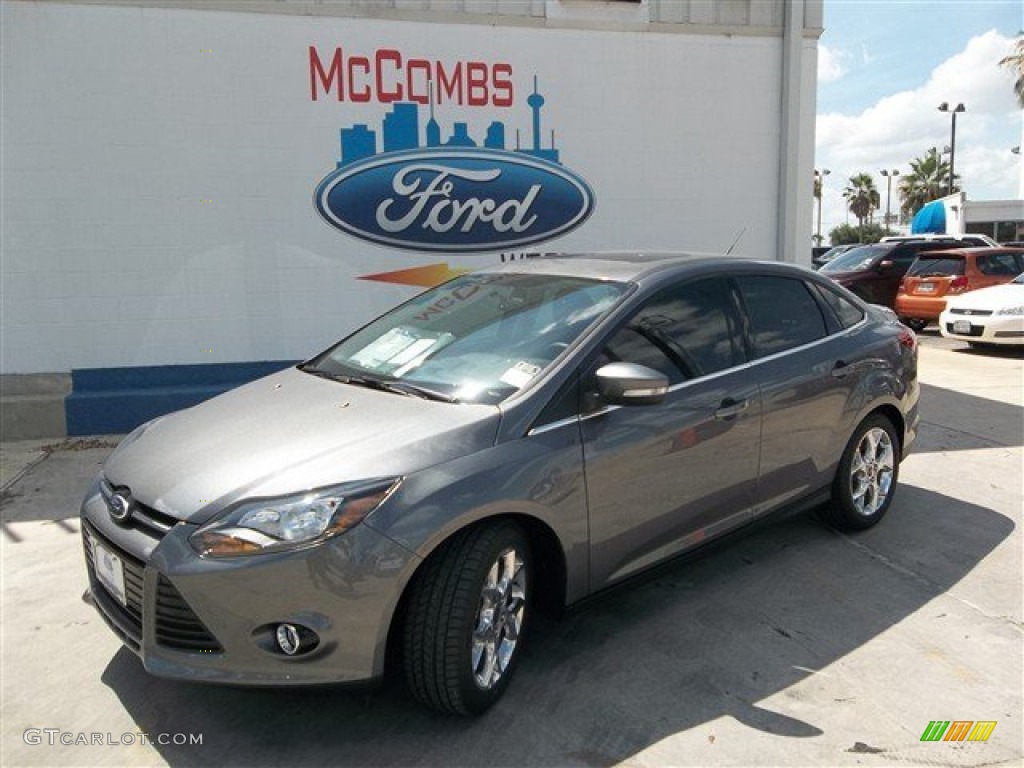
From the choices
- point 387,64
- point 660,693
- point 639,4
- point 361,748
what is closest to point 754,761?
point 660,693

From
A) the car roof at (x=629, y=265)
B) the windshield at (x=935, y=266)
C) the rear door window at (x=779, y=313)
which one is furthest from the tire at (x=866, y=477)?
the windshield at (x=935, y=266)

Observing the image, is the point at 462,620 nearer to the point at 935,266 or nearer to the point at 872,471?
the point at 872,471

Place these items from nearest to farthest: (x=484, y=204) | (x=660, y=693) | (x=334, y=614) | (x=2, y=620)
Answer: (x=334, y=614), (x=660, y=693), (x=2, y=620), (x=484, y=204)

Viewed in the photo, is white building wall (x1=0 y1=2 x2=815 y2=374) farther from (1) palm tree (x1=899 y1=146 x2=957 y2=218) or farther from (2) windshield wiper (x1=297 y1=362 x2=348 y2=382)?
(1) palm tree (x1=899 y1=146 x2=957 y2=218)

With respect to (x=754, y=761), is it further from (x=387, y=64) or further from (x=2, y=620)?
(x=387, y=64)

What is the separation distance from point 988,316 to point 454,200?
8159mm

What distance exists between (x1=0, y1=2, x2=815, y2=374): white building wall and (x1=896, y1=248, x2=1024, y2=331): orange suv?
313 inches

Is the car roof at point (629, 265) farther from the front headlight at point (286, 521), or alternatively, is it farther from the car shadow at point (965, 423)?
the car shadow at point (965, 423)

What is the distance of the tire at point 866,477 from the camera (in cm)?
455

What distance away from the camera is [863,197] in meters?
73.4

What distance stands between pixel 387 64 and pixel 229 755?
20.1 ft

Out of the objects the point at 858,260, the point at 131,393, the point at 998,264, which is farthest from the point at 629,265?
the point at 858,260

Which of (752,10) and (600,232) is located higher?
(752,10)

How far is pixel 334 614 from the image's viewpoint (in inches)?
102
